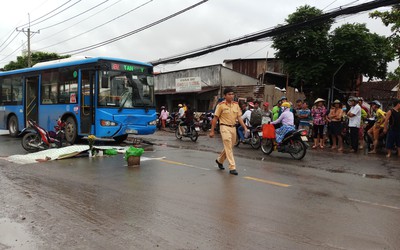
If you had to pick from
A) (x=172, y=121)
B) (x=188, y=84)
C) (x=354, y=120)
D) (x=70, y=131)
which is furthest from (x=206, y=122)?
(x=354, y=120)

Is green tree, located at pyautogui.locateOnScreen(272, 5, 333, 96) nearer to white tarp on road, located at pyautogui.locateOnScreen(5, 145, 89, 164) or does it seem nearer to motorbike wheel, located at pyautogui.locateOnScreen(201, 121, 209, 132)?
motorbike wheel, located at pyautogui.locateOnScreen(201, 121, 209, 132)

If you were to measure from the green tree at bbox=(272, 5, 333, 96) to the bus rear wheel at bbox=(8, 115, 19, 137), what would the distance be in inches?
658

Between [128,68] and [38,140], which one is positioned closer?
[38,140]

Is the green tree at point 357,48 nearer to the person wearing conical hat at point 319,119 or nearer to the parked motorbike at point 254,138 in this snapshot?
the person wearing conical hat at point 319,119

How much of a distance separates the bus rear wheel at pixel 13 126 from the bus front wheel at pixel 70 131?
4.76 m

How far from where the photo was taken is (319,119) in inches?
506

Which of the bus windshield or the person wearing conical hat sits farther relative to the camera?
the person wearing conical hat

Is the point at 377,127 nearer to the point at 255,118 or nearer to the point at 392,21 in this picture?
the point at 255,118

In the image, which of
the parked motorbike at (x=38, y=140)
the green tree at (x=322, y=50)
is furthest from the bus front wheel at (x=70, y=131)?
the green tree at (x=322, y=50)

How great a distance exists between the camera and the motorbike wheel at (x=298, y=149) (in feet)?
34.0

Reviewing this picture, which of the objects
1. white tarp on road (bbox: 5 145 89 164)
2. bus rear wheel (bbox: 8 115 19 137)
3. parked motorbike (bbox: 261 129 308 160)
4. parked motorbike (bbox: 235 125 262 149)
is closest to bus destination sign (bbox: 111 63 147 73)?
white tarp on road (bbox: 5 145 89 164)

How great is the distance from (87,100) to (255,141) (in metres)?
5.88

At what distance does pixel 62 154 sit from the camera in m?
9.84

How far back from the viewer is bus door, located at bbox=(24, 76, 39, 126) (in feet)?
48.7
